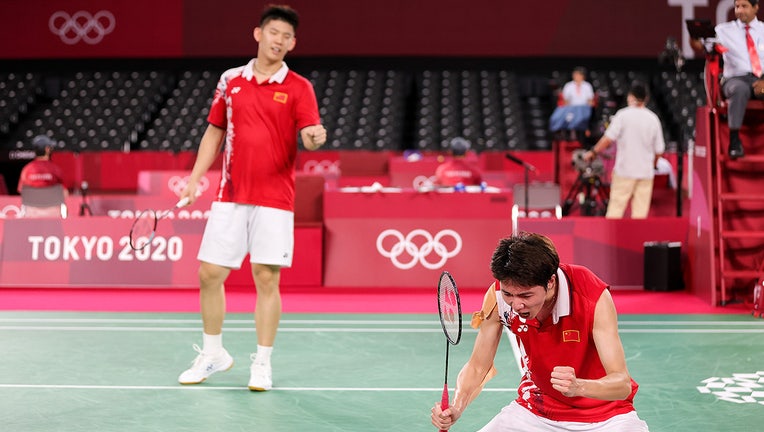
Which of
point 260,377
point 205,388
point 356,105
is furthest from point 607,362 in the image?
point 356,105

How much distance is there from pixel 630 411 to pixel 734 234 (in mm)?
5619

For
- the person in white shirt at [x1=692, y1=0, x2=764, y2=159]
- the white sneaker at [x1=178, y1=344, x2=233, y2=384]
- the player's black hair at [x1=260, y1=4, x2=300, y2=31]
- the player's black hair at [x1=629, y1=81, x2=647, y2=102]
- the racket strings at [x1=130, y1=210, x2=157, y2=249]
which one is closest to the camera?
the player's black hair at [x1=260, y1=4, x2=300, y2=31]

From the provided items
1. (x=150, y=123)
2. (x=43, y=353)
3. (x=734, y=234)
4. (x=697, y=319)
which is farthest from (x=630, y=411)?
(x=150, y=123)

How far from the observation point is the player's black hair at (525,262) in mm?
2818

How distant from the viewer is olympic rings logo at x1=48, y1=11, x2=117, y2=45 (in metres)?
24.6

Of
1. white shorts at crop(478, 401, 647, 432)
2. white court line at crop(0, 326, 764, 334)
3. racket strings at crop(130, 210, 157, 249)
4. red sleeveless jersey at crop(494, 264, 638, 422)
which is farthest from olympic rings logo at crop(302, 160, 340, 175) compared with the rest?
red sleeveless jersey at crop(494, 264, 638, 422)

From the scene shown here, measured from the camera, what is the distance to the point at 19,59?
981 inches

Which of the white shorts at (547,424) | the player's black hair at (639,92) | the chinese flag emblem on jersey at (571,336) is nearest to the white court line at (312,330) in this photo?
the player's black hair at (639,92)

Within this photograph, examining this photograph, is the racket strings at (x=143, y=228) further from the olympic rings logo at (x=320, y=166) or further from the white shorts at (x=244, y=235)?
the olympic rings logo at (x=320, y=166)

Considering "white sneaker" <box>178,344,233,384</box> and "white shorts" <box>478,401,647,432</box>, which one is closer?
"white shorts" <box>478,401,647,432</box>

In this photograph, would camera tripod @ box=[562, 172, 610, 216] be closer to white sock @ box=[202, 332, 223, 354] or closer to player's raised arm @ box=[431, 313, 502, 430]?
white sock @ box=[202, 332, 223, 354]

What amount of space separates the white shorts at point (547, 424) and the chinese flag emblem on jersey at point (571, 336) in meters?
0.31

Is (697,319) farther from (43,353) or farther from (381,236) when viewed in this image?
(43,353)

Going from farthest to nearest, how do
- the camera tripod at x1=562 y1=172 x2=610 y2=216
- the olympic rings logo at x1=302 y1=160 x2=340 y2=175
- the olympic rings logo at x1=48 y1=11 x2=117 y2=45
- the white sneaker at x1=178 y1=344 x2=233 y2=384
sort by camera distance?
the olympic rings logo at x1=48 y1=11 x2=117 y2=45, the olympic rings logo at x1=302 y1=160 x2=340 y2=175, the camera tripod at x1=562 y1=172 x2=610 y2=216, the white sneaker at x1=178 y1=344 x2=233 y2=384
